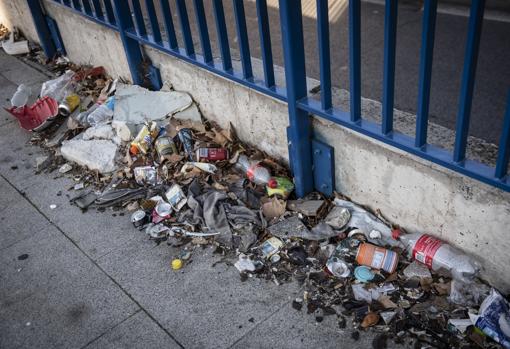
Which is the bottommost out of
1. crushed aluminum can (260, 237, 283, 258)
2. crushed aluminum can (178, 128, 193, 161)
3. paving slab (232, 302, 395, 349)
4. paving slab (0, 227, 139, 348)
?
paving slab (232, 302, 395, 349)

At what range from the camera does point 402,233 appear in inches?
129

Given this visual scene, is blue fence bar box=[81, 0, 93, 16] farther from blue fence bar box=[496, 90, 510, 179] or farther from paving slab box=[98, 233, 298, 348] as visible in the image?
blue fence bar box=[496, 90, 510, 179]


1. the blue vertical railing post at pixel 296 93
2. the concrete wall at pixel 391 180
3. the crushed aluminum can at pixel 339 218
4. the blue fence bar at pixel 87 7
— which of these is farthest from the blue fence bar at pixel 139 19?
the crushed aluminum can at pixel 339 218

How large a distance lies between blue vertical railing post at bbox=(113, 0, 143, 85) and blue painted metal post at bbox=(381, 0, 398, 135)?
2.85m

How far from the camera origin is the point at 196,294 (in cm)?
323

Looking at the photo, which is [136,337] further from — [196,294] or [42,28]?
[42,28]

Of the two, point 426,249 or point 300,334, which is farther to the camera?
point 426,249

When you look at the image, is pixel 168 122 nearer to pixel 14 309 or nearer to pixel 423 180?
pixel 14 309

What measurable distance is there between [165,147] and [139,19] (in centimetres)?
123

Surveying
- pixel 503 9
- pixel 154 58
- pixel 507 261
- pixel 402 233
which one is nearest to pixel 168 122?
pixel 154 58

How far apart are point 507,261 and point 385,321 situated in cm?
75

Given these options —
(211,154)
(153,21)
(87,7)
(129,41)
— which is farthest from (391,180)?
(87,7)

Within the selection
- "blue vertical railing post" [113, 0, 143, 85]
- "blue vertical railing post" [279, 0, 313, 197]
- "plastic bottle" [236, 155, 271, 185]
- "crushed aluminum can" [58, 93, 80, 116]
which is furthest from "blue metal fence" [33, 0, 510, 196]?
"crushed aluminum can" [58, 93, 80, 116]

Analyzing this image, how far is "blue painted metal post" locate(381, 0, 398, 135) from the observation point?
2.55 m
